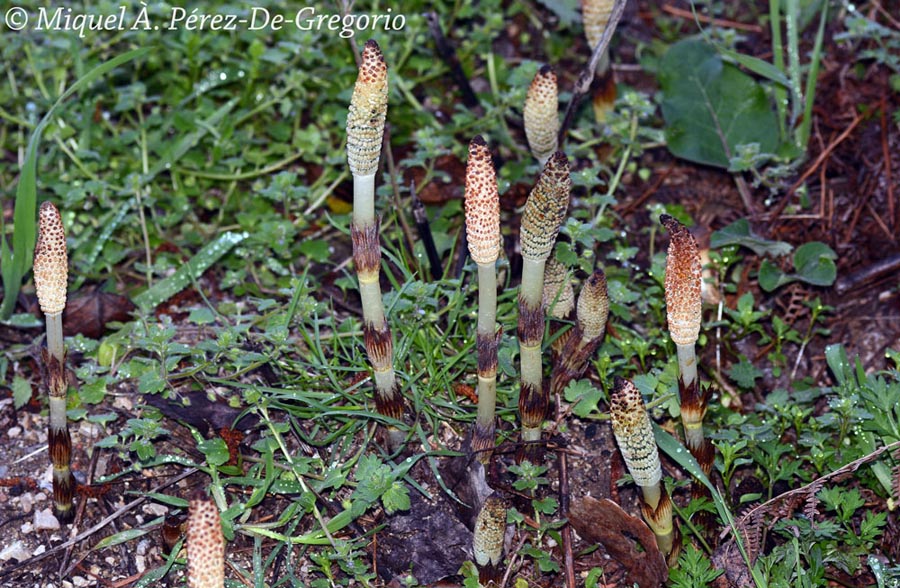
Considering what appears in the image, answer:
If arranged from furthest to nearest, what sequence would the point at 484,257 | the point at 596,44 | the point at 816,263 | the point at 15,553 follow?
the point at 596,44 → the point at 816,263 → the point at 15,553 → the point at 484,257

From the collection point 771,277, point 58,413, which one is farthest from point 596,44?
point 58,413

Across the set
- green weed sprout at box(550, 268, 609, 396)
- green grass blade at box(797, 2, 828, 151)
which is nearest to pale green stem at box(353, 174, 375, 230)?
green weed sprout at box(550, 268, 609, 396)

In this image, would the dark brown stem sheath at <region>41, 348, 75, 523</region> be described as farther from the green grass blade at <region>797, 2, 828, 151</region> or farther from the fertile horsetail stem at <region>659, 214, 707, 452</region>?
the green grass blade at <region>797, 2, 828, 151</region>

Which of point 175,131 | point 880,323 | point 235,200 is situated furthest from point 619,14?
point 175,131

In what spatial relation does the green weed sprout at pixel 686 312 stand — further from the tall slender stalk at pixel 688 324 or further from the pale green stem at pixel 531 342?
the pale green stem at pixel 531 342

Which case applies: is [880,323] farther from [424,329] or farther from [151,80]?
[151,80]

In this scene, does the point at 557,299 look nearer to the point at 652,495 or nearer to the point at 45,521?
the point at 652,495
